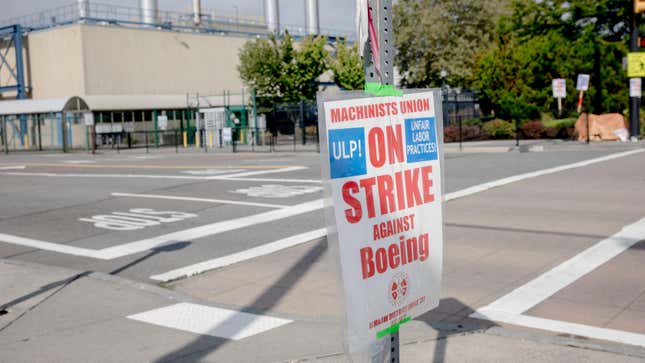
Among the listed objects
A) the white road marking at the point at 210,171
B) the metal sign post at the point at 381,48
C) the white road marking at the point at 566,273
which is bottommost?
the white road marking at the point at 566,273

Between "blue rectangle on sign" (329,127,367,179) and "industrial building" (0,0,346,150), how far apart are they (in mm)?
40727

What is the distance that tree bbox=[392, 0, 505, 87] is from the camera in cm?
4666

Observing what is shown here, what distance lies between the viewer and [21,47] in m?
50.6

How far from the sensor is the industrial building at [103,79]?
47.5 m

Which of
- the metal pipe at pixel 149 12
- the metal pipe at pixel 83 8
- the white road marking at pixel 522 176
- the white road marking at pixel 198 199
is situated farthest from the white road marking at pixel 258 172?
the metal pipe at pixel 149 12

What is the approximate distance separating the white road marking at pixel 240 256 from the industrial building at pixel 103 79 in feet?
109

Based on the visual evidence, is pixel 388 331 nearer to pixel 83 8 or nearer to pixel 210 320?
pixel 210 320

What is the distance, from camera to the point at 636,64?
26.2m

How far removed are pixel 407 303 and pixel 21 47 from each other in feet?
174

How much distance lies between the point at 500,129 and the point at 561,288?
29533 mm

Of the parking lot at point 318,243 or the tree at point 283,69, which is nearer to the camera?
the parking lot at point 318,243

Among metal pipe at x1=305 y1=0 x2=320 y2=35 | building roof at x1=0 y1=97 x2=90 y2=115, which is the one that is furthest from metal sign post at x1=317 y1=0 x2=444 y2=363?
metal pipe at x1=305 y1=0 x2=320 y2=35

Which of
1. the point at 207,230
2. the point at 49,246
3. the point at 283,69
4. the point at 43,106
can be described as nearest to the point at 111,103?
the point at 43,106

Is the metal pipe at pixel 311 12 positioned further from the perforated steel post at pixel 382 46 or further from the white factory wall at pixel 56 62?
the perforated steel post at pixel 382 46
